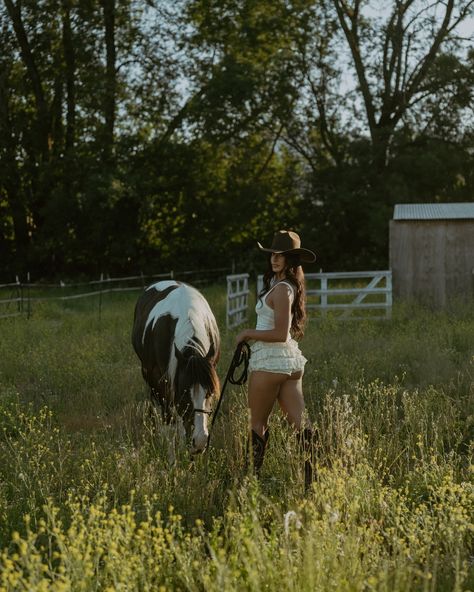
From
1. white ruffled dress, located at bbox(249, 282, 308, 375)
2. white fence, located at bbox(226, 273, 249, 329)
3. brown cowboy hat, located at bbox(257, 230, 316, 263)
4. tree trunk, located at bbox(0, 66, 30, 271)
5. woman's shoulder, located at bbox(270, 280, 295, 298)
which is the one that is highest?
tree trunk, located at bbox(0, 66, 30, 271)

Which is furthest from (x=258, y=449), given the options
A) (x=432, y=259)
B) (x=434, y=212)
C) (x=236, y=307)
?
(x=434, y=212)

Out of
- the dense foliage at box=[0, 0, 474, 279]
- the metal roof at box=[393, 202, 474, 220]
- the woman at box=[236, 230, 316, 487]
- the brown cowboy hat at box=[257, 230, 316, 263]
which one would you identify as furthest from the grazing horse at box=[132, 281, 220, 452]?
the dense foliage at box=[0, 0, 474, 279]

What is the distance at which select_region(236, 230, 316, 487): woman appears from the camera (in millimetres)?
5410

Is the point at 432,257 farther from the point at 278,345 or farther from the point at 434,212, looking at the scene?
the point at 278,345

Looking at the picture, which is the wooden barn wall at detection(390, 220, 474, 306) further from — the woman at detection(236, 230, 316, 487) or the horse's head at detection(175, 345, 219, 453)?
the woman at detection(236, 230, 316, 487)

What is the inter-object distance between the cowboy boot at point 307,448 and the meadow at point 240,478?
0.32ft

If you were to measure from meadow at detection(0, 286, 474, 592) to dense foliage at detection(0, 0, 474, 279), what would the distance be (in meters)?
12.6

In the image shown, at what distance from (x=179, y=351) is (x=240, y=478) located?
1.44 metres

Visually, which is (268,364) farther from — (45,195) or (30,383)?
(45,195)

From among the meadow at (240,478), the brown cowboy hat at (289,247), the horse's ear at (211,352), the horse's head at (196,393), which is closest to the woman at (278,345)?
the brown cowboy hat at (289,247)

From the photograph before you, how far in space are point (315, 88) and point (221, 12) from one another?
395 cm

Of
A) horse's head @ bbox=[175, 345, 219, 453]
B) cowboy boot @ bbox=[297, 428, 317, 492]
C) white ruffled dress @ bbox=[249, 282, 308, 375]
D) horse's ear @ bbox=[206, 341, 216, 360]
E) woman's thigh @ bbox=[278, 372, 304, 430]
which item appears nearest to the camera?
cowboy boot @ bbox=[297, 428, 317, 492]

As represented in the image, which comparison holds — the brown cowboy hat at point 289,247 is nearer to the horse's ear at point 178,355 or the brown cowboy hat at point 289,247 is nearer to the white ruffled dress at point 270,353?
the white ruffled dress at point 270,353

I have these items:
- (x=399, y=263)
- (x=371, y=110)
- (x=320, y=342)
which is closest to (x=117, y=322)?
(x=320, y=342)
